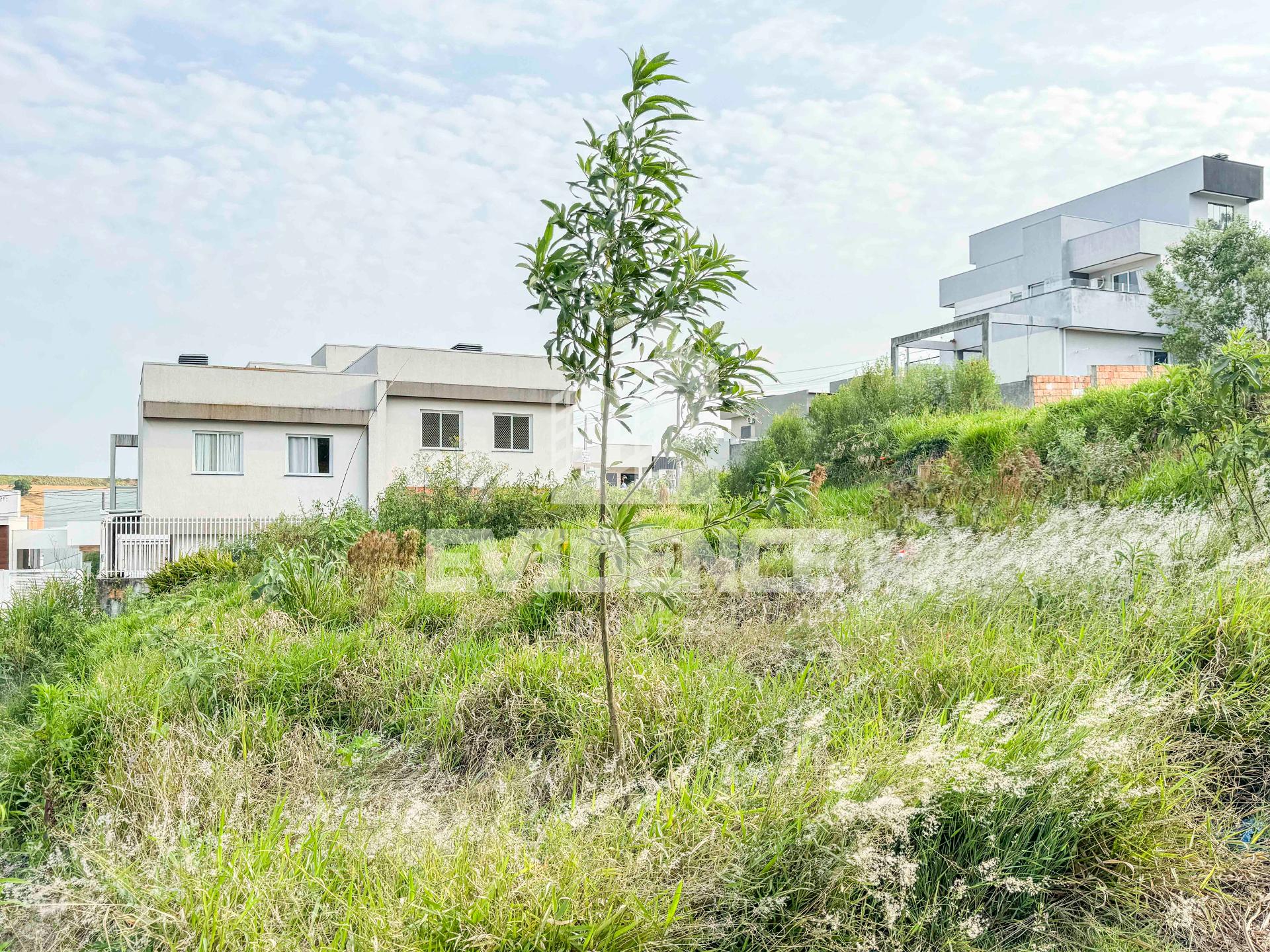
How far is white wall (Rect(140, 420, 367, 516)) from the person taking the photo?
17578 millimetres

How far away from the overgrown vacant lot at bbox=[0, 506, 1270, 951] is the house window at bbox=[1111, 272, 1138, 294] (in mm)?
28491

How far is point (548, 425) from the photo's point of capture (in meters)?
21.3

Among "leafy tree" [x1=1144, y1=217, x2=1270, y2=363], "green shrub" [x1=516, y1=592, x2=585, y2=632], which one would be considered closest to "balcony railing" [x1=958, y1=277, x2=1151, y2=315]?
"leafy tree" [x1=1144, y1=217, x2=1270, y2=363]

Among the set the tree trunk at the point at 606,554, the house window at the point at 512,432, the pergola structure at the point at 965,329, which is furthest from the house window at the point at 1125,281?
the tree trunk at the point at 606,554

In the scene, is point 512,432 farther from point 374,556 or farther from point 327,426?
point 374,556

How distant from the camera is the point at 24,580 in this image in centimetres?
1262

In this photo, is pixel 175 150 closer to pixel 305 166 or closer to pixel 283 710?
pixel 305 166

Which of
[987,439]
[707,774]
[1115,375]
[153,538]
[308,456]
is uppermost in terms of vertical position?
[1115,375]

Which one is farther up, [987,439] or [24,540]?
[987,439]

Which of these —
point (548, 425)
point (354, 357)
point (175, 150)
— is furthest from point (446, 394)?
point (175, 150)

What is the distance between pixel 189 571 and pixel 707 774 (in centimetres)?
975

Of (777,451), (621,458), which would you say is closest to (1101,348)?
(777,451)

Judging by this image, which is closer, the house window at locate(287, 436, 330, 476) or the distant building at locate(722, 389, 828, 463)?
the distant building at locate(722, 389, 828, 463)

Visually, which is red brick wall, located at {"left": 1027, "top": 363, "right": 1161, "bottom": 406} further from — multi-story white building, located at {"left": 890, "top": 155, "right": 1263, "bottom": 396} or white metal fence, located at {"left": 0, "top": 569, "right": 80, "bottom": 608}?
white metal fence, located at {"left": 0, "top": 569, "right": 80, "bottom": 608}
